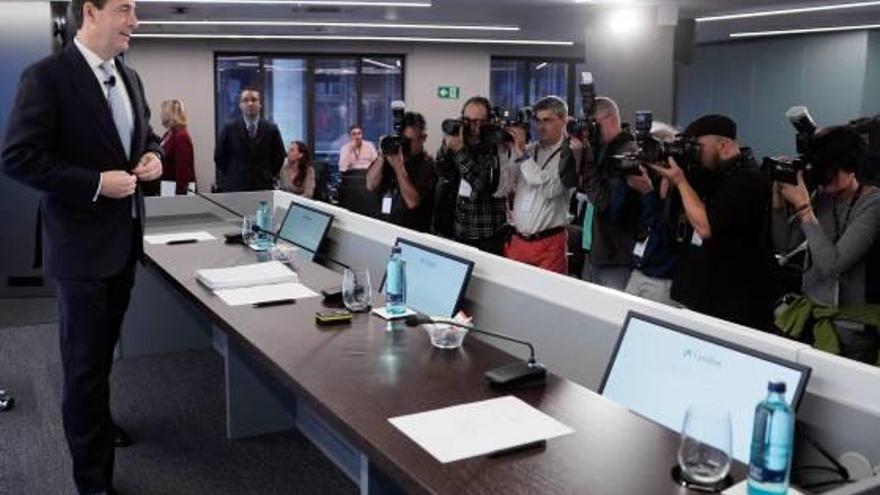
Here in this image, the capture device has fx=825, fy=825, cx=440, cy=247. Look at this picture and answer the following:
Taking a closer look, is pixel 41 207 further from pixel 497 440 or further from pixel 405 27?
pixel 405 27

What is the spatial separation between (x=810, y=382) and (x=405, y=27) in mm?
8062

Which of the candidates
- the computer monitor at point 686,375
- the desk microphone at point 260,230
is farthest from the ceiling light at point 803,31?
the computer monitor at point 686,375

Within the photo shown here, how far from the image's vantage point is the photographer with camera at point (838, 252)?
2691mm

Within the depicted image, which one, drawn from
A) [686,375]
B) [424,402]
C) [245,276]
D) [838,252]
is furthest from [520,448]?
[838,252]

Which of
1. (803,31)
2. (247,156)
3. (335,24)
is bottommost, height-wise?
(247,156)

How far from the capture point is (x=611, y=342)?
6.68 ft

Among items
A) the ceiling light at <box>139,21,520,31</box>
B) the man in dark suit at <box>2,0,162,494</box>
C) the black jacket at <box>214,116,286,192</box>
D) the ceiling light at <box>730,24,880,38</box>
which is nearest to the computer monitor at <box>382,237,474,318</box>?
the man in dark suit at <box>2,0,162,494</box>

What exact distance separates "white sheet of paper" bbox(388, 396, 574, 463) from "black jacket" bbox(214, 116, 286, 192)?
4928 millimetres

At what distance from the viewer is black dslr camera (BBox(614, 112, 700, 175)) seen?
3061 millimetres

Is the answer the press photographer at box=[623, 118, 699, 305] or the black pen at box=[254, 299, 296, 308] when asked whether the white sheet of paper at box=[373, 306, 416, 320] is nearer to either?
the black pen at box=[254, 299, 296, 308]

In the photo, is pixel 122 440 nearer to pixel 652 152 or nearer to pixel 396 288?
pixel 396 288

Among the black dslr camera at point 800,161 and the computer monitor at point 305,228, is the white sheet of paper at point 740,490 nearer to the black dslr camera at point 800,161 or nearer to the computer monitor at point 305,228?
the black dslr camera at point 800,161

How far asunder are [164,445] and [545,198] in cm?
196

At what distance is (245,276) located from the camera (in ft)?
9.51
